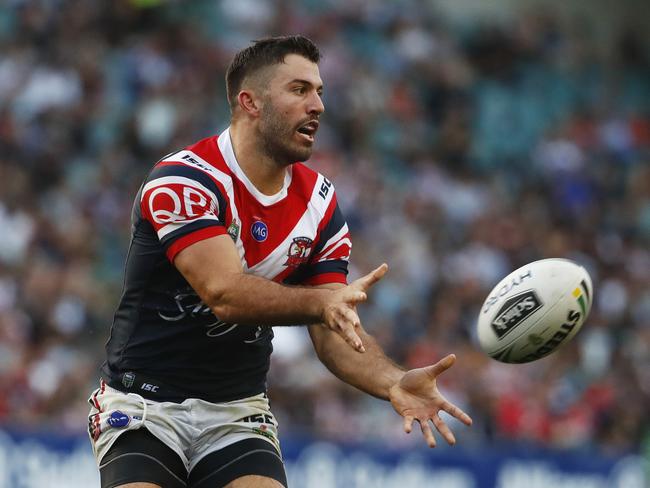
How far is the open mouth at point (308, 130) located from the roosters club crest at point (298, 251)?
1.59 feet

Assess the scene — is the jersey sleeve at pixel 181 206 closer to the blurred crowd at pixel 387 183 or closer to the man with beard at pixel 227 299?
the man with beard at pixel 227 299

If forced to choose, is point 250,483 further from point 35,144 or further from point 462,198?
point 462,198

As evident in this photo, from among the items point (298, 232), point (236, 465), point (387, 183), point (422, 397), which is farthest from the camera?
point (387, 183)

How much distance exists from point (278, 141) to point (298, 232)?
0.44m

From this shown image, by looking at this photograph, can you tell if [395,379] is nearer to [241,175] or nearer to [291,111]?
[241,175]

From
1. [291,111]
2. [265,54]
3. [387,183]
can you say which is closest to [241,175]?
[291,111]

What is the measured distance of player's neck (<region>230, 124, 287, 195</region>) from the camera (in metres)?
6.14

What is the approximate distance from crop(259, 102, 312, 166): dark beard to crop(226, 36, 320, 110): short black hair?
241 millimetres

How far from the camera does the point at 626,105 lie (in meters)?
19.4

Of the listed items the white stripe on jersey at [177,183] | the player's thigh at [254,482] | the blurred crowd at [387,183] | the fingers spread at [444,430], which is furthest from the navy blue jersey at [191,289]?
the blurred crowd at [387,183]

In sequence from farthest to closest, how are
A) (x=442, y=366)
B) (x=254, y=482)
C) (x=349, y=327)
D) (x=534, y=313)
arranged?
1. (x=534, y=313)
2. (x=254, y=482)
3. (x=442, y=366)
4. (x=349, y=327)

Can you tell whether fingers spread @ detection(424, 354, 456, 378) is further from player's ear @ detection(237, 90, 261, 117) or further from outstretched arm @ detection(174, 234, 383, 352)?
player's ear @ detection(237, 90, 261, 117)

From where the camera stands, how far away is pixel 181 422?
596 centimetres

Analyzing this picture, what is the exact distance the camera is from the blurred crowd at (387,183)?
12461 mm
